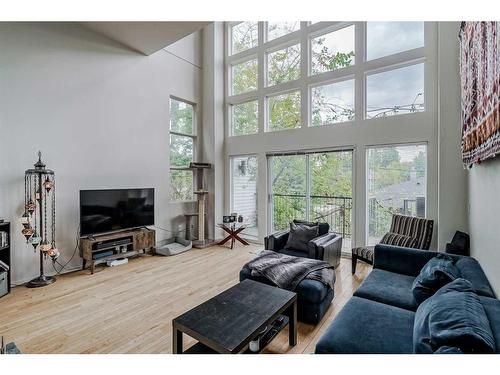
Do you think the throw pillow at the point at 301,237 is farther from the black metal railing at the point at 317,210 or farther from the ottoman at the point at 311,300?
the ottoman at the point at 311,300

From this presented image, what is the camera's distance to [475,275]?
1921 mm

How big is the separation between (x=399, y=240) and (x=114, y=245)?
4.26 meters

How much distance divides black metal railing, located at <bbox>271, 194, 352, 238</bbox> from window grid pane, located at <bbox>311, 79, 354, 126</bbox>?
146 centimetres

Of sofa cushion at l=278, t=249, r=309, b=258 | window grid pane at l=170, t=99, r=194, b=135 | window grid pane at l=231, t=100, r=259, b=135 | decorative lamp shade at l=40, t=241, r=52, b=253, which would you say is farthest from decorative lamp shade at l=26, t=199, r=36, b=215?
window grid pane at l=231, t=100, r=259, b=135

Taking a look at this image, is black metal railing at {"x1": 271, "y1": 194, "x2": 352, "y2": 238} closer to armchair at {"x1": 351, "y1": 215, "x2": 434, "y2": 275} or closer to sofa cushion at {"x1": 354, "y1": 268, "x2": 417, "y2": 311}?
armchair at {"x1": 351, "y1": 215, "x2": 434, "y2": 275}

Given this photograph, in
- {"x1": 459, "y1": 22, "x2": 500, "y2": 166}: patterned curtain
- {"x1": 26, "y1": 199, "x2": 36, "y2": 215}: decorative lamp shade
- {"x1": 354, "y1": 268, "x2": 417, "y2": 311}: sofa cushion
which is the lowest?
→ {"x1": 354, "y1": 268, "x2": 417, "y2": 311}: sofa cushion

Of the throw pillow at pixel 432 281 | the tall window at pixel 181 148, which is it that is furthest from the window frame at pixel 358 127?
the throw pillow at pixel 432 281

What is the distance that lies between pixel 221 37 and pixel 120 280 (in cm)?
551

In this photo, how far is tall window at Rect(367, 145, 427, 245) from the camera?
3.93m

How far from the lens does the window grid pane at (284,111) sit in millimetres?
5117

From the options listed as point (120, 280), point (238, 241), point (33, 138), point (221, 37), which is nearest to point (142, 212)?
point (120, 280)

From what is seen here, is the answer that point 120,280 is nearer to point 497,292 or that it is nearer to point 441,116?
point 497,292

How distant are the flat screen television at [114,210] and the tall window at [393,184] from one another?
153 inches

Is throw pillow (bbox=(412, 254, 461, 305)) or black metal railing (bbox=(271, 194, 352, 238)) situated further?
black metal railing (bbox=(271, 194, 352, 238))
